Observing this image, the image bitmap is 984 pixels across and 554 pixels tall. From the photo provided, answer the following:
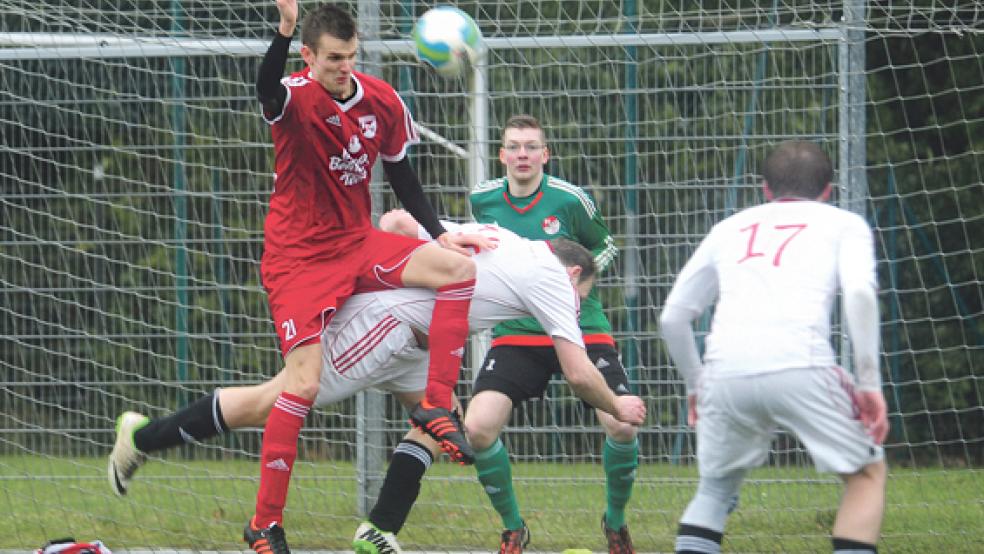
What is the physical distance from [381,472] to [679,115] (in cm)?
253

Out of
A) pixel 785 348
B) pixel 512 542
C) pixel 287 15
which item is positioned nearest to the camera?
pixel 785 348

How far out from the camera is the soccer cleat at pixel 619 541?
630 centimetres

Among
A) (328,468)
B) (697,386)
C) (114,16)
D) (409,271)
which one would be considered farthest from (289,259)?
(114,16)

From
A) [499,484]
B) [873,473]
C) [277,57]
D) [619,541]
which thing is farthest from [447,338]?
[873,473]

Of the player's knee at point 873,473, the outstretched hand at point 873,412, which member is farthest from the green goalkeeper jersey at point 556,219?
the outstretched hand at point 873,412

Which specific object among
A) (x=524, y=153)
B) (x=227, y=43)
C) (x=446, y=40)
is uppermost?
(x=227, y=43)

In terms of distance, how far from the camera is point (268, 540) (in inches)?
209

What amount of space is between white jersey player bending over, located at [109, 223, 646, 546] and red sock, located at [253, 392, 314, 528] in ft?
0.67

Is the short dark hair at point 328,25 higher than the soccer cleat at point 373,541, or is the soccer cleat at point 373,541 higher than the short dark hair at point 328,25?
the short dark hair at point 328,25

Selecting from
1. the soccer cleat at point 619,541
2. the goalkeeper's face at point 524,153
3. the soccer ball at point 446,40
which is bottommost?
the soccer cleat at point 619,541

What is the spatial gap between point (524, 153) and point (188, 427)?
2084 millimetres

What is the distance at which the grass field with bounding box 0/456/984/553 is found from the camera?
675 centimetres

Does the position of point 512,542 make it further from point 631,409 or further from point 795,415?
point 795,415

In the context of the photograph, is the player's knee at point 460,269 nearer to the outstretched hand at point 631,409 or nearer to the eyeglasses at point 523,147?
the outstretched hand at point 631,409
